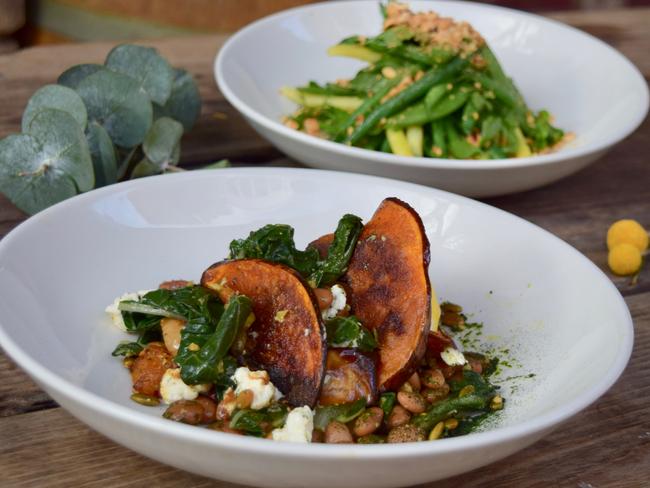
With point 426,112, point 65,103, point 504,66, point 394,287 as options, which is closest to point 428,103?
point 426,112

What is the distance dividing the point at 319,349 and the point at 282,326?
0.07 metres

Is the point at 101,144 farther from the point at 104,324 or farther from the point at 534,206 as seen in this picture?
the point at 534,206

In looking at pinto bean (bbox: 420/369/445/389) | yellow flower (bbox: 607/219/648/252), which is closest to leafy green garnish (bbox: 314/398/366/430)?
pinto bean (bbox: 420/369/445/389)

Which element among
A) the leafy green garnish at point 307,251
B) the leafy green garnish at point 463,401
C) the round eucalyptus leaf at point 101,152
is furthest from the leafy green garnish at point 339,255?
the round eucalyptus leaf at point 101,152

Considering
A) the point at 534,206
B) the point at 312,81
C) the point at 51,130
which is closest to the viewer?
the point at 51,130

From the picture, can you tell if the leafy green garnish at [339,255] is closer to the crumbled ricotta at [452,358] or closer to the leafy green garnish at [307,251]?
the leafy green garnish at [307,251]

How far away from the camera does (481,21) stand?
8.84 ft

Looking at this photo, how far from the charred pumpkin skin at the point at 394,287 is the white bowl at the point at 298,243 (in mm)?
149

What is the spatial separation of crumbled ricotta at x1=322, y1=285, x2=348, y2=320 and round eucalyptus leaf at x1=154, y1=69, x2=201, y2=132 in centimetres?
90

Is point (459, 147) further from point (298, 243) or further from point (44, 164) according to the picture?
point (44, 164)

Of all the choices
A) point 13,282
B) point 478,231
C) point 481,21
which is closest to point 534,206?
point 478,231

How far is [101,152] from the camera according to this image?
5.84 ft

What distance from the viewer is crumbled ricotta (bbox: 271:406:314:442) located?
1.11 m

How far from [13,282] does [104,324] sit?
0.48 ft
